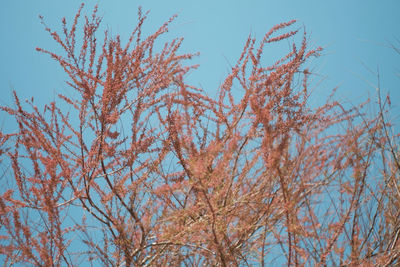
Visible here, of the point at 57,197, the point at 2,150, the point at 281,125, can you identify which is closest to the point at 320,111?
the point at 281,125

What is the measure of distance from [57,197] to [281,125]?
165cm

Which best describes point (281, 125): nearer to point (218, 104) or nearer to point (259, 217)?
point (218, 104)

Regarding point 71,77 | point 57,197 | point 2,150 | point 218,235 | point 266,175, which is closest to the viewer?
point 218,235

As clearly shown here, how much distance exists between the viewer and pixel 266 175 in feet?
7.78

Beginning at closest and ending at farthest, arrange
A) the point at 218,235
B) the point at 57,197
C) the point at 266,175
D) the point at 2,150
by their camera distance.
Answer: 1. the point at 218,235
2. the point at 266,175
3. the point at 57,197
4. the point at 2,150

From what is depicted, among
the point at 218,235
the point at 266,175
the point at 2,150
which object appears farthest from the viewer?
the point at 2,150

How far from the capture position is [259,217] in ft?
8.01

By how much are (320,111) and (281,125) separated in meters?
0.47

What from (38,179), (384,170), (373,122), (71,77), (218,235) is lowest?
(218,235)

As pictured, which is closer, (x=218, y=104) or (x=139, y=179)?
(x=139, y=179)

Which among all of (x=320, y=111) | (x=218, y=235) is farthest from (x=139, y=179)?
(x=320, y=111)

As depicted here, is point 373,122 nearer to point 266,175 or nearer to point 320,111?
point 320,111

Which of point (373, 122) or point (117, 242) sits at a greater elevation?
point (373, 122)

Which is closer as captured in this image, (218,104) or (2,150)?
(218,104)
